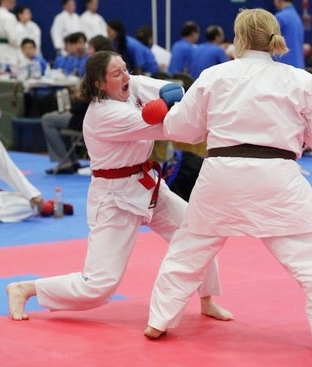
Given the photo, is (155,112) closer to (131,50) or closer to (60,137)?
(60,137)

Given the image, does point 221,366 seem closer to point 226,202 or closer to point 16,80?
point 226,202

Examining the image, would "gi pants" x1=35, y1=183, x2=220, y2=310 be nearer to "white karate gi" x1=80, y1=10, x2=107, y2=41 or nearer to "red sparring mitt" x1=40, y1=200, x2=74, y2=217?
"red sparring mitt" x1=40, y1=200, x2=74, y2=217

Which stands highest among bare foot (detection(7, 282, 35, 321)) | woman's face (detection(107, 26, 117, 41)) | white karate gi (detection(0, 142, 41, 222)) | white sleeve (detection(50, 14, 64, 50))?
woman's face (detection(107, 26, 117, 41))

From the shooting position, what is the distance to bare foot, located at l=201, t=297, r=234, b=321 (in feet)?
17.0

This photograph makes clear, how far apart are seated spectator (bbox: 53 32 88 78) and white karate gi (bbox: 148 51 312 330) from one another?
7.93 metres

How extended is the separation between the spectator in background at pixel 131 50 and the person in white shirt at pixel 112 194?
7425 mm

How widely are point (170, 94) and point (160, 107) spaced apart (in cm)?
16

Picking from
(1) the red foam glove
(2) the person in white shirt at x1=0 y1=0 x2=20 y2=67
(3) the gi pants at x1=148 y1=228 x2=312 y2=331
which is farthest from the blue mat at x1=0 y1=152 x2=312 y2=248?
(2) the person in white shirt at x1=0 y1=0 x2=20 y2=67

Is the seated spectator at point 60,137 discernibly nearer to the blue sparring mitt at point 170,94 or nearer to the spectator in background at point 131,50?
the spectator in background at point 131,50

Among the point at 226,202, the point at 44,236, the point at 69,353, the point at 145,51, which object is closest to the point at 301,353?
the point at 226,202

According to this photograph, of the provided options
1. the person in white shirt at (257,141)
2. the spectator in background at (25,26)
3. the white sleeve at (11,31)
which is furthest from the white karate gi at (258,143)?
the spectator in background at (25,26)

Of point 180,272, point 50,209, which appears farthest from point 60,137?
point 180,272

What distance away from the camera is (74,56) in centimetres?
1552

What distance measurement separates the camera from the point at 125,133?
15.9 feet
